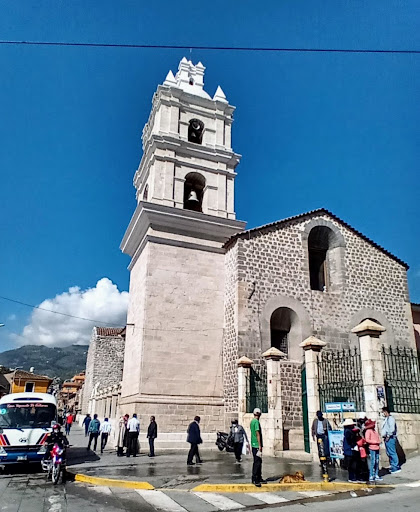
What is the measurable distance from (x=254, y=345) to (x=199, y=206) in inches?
311

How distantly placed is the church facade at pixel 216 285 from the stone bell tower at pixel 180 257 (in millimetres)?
47

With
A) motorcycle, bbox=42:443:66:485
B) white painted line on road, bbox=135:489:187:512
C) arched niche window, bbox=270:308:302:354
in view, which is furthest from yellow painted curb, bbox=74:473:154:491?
arched niche window, bbox=270:308:302:354

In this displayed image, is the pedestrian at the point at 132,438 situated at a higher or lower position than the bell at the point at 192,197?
lower

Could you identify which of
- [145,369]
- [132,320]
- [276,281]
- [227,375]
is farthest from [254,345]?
[132,320]

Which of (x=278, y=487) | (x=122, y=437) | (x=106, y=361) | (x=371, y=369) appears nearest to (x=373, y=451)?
(x=371, y=369)

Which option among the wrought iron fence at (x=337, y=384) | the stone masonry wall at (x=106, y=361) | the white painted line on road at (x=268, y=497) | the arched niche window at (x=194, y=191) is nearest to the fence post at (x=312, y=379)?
the wrought iron fence at (x=337, y=384)

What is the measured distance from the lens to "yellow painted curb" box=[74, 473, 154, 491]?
8.98 meters

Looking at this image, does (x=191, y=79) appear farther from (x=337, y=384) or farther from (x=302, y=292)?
(x=337, y=384)

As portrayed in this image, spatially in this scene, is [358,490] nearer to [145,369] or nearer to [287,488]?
[287,488]

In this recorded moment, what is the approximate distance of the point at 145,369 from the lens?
56.2ft

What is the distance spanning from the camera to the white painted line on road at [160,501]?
711 cm

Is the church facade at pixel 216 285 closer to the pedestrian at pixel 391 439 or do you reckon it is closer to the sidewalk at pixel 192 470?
the sidewalk at pixel 192 470

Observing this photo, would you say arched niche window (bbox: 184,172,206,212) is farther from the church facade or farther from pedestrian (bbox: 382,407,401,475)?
Result: pedestrian (bbox: 382,407,401,475)

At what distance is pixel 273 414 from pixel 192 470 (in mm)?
3790
